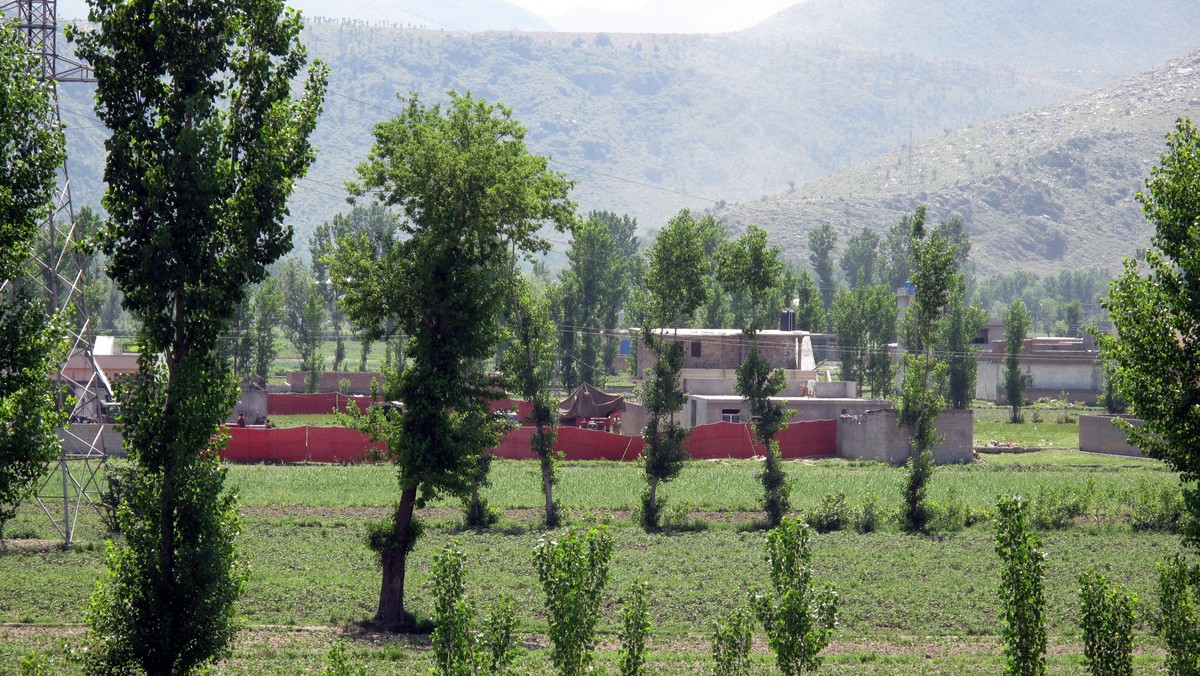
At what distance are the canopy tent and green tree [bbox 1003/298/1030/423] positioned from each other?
95.3ft

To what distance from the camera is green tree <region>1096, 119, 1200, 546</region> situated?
1973cm

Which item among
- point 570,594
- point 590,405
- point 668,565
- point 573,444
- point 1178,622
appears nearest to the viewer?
point 570,594

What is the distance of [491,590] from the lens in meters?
29.1

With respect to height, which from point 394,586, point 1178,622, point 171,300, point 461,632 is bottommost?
point 394,586

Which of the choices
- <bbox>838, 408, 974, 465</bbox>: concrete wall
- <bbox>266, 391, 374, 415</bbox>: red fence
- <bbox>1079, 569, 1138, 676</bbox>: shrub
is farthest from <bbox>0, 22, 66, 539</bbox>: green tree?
<bbox>266, 391, 374, 415</bbox>: red fence

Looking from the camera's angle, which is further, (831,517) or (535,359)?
(535,359)

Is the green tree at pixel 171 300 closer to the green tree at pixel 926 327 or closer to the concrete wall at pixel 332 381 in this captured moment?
the green tree at pixel 926 327

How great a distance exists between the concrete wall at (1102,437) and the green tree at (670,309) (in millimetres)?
28359

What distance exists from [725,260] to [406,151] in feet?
66.1

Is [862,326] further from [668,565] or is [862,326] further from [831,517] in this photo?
[668,565]

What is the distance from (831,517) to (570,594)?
2605 cm

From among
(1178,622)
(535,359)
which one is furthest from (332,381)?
(1178,622)

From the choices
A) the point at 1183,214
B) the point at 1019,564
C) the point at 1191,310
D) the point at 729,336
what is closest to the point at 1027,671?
the point at 1019,564

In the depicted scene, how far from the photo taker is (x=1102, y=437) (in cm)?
6375
